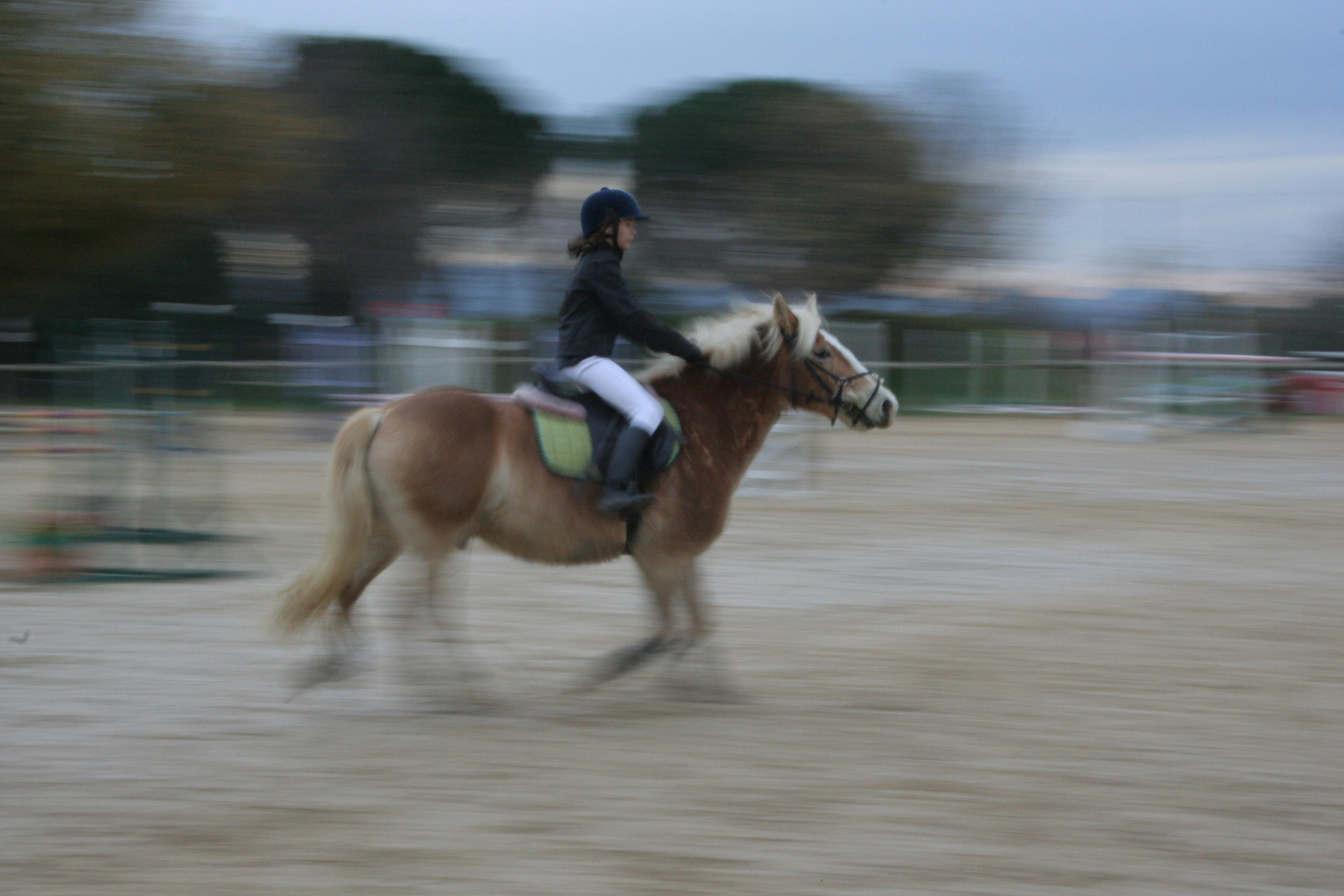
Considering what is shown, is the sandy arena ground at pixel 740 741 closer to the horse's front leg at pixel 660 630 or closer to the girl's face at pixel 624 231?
the horse's front leg at pixel 660 630

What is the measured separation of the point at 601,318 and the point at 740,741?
1.97m

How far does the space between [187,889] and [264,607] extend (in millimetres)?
4184

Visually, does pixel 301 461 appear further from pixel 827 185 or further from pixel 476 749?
pixel 827 185

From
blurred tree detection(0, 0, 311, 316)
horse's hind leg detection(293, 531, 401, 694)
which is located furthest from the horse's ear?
blurred tree detection(0, 0, 311, 316)

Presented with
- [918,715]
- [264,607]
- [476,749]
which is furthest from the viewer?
[264,607]

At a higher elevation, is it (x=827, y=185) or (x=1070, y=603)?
(x=827, y=185)

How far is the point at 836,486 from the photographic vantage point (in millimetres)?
13750

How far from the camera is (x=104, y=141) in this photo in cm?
566

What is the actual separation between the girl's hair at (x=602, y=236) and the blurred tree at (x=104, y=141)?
209 centimetres

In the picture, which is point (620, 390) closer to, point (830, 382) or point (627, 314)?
point (627, 314)

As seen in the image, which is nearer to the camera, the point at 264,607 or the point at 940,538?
the point at 264,607

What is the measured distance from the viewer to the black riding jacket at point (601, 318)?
5.47 m

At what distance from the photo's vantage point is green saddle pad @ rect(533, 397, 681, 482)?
17.6 feet

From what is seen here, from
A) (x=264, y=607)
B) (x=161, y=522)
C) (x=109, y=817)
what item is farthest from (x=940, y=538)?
(x=109, y=817)
